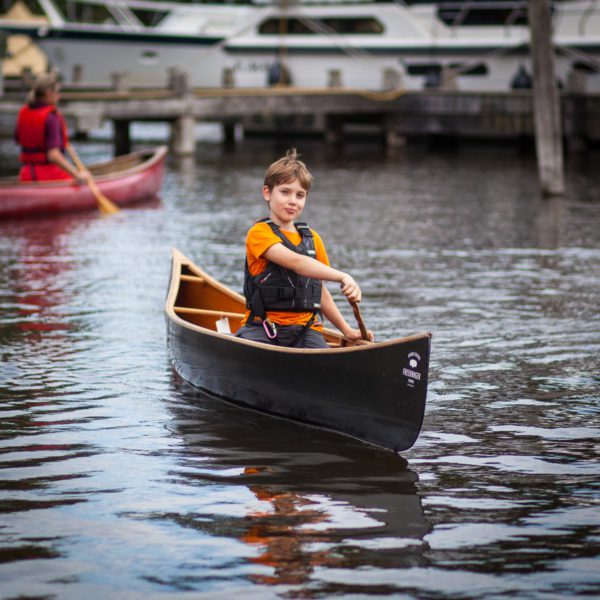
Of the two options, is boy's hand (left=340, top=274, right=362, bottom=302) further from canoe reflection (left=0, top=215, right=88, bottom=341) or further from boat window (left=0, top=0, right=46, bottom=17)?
boat window (left=0, top=0, right=46, bottom=17)

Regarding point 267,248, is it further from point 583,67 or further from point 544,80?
point 583,67

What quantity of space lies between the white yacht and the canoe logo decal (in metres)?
26.5

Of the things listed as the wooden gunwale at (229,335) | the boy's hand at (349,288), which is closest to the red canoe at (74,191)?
the wooden gunwale at (229,335)

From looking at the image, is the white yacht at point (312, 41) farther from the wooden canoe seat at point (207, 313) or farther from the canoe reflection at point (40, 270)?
the wooden canoe seat at point (207, 313)

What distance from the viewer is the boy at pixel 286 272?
6.42 metres

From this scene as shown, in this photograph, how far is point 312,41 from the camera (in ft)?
118

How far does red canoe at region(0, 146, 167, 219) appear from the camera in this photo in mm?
16094

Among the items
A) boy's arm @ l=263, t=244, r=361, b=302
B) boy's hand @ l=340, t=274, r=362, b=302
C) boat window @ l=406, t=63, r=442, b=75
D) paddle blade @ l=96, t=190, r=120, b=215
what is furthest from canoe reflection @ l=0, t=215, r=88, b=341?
boat window @ l=406, t=63, r=442, b=75

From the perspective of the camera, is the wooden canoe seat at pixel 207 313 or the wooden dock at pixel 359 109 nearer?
the wooden canoe seat at pixel 207 313

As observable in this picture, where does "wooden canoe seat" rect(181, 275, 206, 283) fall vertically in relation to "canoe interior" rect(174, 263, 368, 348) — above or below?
above

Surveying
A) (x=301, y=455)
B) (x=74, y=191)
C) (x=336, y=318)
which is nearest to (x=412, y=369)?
(x=301, y=455)

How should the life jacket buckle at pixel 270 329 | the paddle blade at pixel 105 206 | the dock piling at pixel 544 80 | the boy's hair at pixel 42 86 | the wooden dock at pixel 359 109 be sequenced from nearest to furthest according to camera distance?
the life jacket buckle at pixel 270 329, the boy's hair at pixel 42 86, the dock piling at pixel 544 80, the paddle blade at pixel 105 206, the wooden dock at pixel 359 109

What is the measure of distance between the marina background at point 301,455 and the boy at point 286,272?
1.65 feet

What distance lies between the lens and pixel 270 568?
15.2 ft
